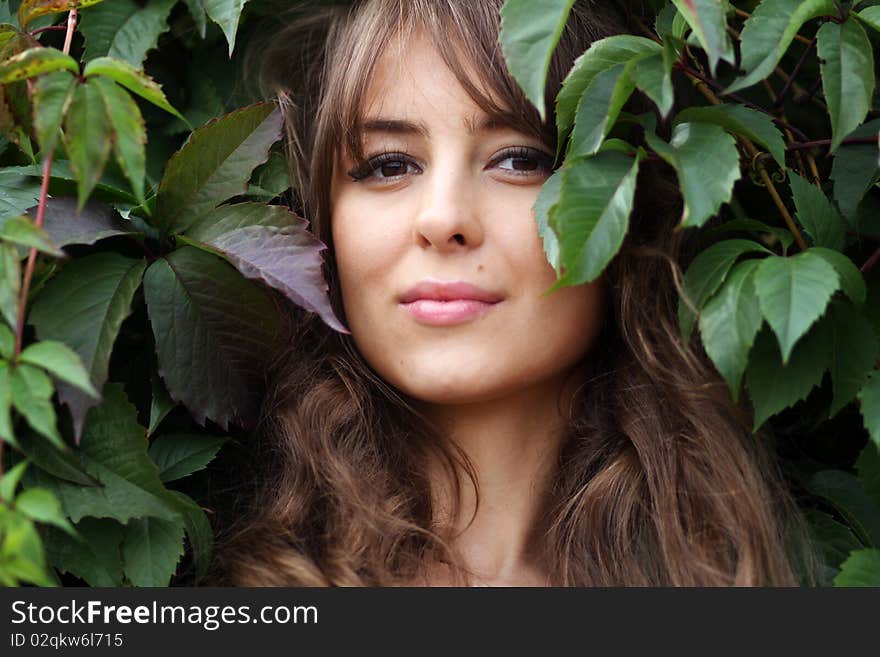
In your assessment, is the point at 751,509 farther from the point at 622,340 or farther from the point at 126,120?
the point at 126,120

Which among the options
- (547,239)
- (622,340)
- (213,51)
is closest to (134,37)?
(213,51)

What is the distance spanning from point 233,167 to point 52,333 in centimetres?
32

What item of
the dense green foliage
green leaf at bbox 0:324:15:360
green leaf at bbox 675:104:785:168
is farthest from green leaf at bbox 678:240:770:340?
green leaf at bbox 0:324:15:360

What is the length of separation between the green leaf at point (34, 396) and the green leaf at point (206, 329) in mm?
291

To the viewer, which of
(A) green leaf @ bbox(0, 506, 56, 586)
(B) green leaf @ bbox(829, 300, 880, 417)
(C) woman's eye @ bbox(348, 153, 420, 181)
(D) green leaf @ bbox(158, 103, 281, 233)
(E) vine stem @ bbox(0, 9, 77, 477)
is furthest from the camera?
(C) woman's eye @ bbox(348, 153, 420, 181)

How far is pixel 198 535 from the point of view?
131cm

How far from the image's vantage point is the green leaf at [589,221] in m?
1.09

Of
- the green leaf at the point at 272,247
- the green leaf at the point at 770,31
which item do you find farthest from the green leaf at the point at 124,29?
the green leaf at the point at 770,31

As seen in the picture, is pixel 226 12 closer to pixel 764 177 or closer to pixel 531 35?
pixel 531 35

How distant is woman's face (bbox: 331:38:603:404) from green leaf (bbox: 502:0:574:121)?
10.8 inches

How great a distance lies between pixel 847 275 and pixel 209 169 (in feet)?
2.58

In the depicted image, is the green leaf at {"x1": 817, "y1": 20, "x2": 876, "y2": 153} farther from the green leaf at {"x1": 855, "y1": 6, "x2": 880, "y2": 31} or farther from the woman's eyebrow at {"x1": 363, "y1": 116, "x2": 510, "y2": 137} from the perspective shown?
the woman's eyebrow at {"x1": 363, "y1": 116, "x2": 510, "y2": 137}

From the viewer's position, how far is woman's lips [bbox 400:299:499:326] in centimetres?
134

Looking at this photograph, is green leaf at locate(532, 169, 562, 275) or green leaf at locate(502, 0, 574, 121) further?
green leaf at locate(532, 169, 562, 275)
